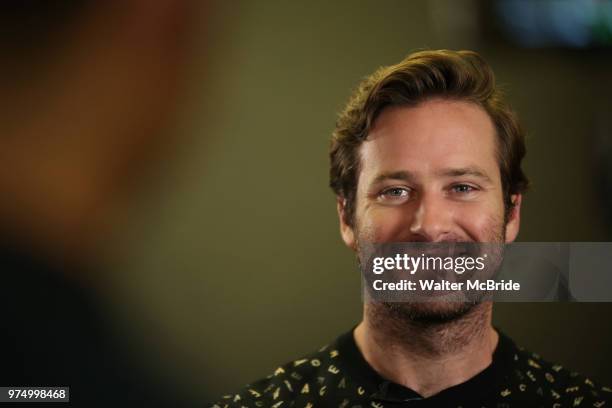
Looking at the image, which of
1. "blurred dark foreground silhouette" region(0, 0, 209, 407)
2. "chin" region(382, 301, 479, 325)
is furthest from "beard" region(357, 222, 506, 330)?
"blurred dark foreground silhouette" region(0, 0, 209, 407)

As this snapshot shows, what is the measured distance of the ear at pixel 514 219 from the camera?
1525 millimetres

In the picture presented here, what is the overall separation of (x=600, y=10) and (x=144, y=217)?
1069 mm

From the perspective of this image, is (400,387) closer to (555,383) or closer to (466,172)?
(555,383)

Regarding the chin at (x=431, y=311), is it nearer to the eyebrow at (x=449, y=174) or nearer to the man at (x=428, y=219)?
the man at (x=428, y=219)

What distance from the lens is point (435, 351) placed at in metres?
1.50

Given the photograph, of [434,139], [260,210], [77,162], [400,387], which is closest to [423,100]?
[434,139]

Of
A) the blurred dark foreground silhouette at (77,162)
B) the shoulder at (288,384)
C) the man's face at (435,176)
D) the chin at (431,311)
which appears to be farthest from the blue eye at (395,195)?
the blurred dark foreground silhouette at (77,162)

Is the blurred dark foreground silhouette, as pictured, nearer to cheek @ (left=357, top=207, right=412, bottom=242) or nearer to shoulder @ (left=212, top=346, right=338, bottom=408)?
shoulder @ (left=212, top=346, right=338, bottom=408)

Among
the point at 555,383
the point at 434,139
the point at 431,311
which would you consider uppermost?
the point at 434,139

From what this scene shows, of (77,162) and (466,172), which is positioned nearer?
(466,172)

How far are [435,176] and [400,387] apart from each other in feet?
1.44

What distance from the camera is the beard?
150 cm

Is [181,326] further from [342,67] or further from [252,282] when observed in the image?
[342,67]

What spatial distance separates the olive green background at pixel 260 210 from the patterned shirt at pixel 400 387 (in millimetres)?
39
